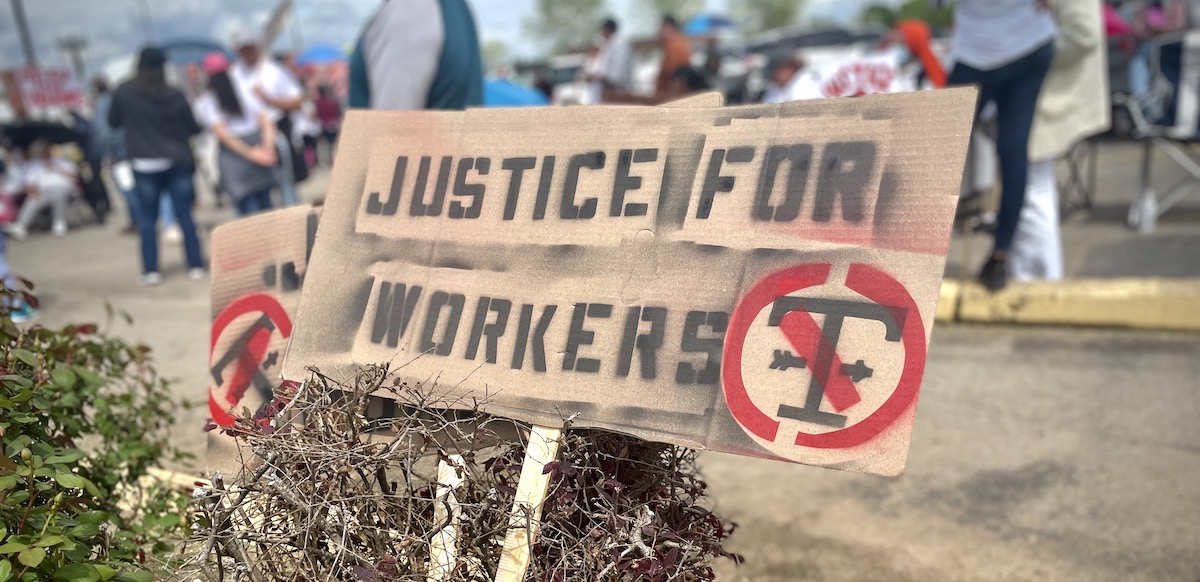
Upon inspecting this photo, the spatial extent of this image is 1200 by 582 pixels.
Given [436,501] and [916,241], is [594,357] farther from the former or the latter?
[916,241]

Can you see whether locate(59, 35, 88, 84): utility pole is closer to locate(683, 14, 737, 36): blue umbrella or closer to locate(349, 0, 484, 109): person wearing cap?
locate(683, 14, 737, 36): blue umbrella

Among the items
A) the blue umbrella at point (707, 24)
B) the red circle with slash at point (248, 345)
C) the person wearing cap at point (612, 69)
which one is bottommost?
the red circle with slash at point (248, 345)

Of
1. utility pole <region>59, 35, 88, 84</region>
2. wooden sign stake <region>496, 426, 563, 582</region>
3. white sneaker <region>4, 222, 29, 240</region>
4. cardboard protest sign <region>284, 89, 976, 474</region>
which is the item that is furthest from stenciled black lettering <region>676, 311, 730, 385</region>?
utility pole <region>59, 35, 88, 84</region>

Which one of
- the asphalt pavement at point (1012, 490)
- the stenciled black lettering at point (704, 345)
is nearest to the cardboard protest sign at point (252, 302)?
the stenciled black lettering at point (704, 345)

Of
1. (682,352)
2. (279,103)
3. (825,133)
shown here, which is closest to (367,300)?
(682,352)

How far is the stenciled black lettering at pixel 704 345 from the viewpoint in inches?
60.9

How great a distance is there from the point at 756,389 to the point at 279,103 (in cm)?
619

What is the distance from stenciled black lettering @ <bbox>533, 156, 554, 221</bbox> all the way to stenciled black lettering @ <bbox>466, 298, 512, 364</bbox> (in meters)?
0.19

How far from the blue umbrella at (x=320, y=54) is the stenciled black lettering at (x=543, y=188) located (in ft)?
112

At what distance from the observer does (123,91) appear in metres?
6.47

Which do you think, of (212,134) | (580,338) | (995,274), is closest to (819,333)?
(580,338)

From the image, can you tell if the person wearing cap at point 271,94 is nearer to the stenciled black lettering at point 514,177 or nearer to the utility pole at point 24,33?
the stenciled black lettering at point 514,177

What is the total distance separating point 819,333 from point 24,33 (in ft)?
112

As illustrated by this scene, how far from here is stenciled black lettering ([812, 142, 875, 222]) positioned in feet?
5.07
